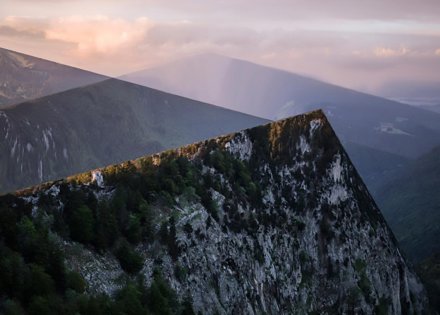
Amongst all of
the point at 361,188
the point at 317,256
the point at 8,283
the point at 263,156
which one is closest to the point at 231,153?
the point at 263,156

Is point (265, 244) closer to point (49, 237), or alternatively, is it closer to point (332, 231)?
point (332, 231)

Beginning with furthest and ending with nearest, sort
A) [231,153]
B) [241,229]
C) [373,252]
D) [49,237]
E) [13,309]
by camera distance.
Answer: [373,252], [231,153], [241,229], [49,237], [13,309]

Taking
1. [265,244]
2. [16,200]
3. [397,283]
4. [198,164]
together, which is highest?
[198,164]

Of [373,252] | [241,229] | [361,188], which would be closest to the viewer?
[241,229]

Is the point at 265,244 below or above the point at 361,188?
below

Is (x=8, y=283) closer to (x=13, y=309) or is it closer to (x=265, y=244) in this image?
(x=13, y=309)

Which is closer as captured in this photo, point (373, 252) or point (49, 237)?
point (49, 237)
